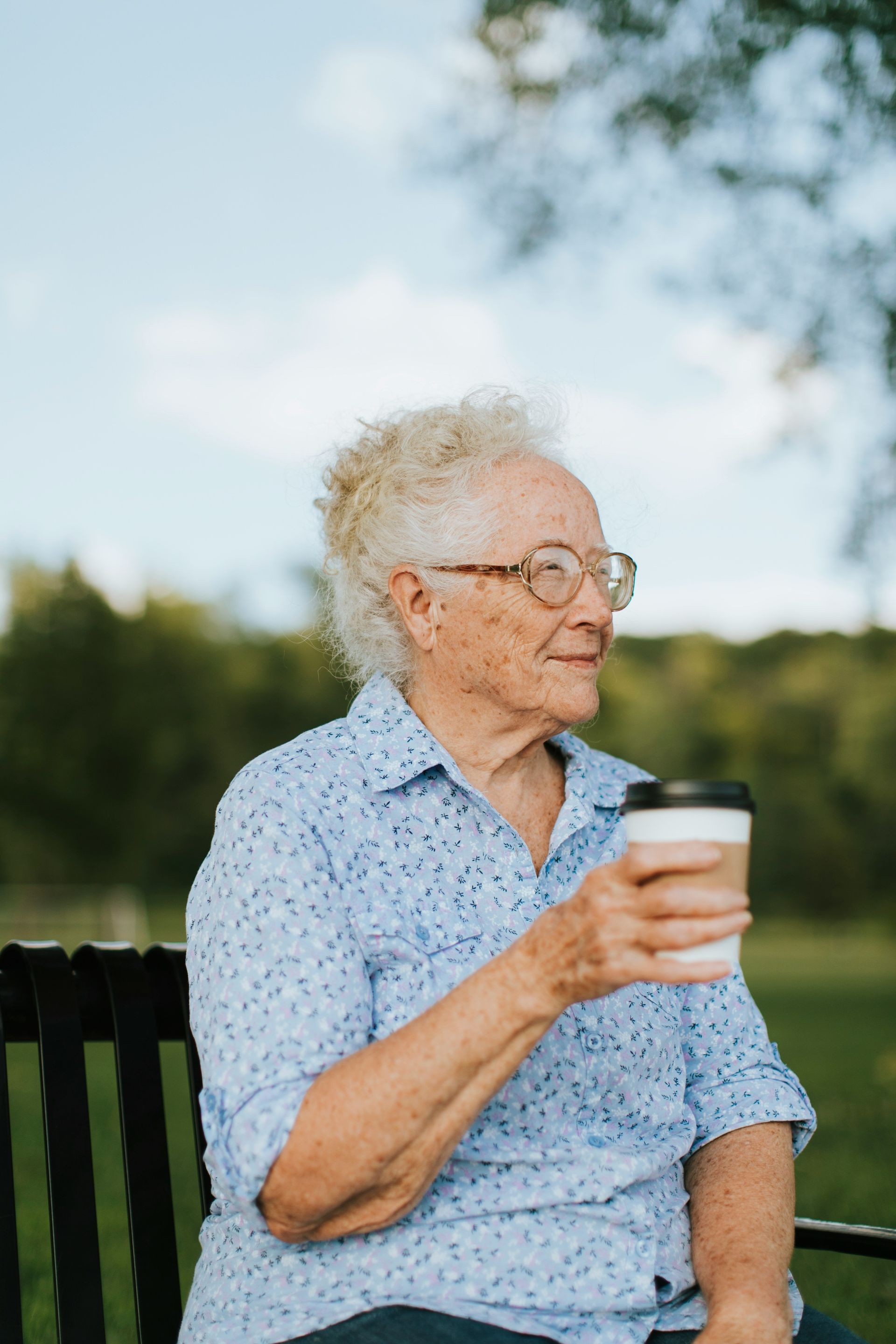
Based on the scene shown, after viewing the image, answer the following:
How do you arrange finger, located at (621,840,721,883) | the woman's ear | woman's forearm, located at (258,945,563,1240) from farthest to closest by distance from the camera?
1. the woman's ear
2. woman's forearm, located at (258,945,563,1240)
3. finger, located at (621,840,721,883)

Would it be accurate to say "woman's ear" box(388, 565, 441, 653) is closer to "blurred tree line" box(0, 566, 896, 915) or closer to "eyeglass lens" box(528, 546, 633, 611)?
"eyeglass lens" box(528, 546, 633, 611)

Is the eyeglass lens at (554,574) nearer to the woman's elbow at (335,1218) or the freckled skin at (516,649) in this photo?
the freckled skin at (516,649)

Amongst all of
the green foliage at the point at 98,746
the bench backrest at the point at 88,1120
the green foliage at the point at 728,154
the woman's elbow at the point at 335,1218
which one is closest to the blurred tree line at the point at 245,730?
the green foliage at the point at 98,746

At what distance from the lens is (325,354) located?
11391 millimetres

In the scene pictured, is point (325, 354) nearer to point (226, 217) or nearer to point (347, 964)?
point (226, 217)

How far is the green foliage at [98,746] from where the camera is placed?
27188 mm

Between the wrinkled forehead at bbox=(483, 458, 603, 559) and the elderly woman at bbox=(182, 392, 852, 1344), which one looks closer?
the elderly woman at bbox=(182, 392, 852, 1344)

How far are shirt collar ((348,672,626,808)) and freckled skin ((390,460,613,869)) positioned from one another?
3.1 inches

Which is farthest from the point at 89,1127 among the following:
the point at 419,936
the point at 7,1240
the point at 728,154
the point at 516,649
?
the point at 728,154

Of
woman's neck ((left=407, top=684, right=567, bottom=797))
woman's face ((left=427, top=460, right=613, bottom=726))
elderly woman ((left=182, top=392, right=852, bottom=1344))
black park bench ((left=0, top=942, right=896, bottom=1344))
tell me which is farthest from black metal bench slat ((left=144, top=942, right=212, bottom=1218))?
woman's face ((left=427, top=460, right=613, bottom=726))

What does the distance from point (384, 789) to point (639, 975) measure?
0.68 m

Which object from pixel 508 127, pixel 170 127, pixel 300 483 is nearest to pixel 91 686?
pixel 170 127

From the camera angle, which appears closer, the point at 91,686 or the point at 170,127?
the point at 170,127

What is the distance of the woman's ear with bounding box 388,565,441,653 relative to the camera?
2.12m
